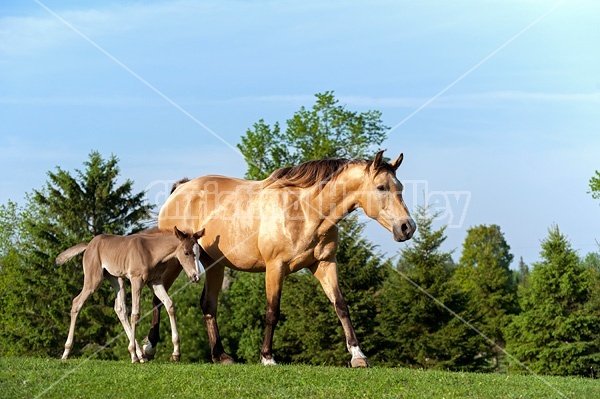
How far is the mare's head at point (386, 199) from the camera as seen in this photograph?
13250 mm

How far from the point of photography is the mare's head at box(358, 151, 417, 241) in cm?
1325

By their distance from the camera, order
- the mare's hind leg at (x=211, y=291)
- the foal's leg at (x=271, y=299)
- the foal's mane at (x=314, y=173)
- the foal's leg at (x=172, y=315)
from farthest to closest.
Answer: the mare's hind leg at (x=211, y=291), the foal's leg at (x=172, y=315), the foal's mane at (x=314, y=173), the foal's leg at (x=271, y=299)

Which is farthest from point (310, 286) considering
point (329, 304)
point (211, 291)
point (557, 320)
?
point (211, 291)

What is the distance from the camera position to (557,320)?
145 feet

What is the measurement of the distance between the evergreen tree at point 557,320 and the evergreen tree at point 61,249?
2667 cm

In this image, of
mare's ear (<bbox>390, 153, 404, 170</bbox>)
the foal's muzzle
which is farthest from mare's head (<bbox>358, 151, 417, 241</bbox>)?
mare's ear (<bbox>390, 153, 404, 170</bbox>)

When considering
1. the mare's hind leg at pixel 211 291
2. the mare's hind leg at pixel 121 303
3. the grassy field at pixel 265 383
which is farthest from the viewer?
the mare's hind leg at pixel 211 291

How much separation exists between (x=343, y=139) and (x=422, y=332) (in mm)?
26253

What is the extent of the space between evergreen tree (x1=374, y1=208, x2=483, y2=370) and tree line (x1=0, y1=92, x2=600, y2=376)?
0.25 feet

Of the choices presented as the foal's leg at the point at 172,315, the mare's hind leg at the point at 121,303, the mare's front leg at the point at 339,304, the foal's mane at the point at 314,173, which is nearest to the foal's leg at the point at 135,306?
the mare's hind leg at the point at 121,303

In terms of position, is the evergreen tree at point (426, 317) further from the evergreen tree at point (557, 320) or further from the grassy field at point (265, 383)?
the grassy field at point (265, 383)

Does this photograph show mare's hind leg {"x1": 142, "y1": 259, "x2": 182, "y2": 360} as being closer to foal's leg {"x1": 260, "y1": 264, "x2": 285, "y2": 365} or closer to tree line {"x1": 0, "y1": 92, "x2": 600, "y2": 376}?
foal's leg {"x1": 260, "y1": 264, "x2": 285, "y2": 365}

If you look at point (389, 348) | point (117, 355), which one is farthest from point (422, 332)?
point (117, 355)

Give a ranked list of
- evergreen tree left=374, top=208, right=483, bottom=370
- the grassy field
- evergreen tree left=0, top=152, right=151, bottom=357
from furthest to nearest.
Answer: evergreen tree left=0, top=152, right=151, bottom=357, evergreen tree left=374, top=208, right=483, bottom=370, the grassy field
